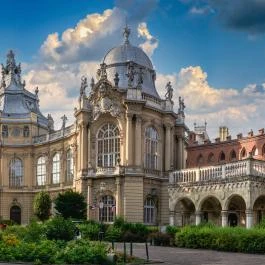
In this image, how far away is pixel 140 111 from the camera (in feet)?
204

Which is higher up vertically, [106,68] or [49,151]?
[106,68]

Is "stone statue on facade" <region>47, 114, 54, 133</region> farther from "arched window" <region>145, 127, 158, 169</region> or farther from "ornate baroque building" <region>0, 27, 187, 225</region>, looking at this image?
"arched window" <region>145, 127, 158, 169</region>

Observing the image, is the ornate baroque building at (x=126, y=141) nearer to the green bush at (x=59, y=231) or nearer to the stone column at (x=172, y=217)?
the stone column at (x=172, y=217)

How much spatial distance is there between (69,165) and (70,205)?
17676 millimetres

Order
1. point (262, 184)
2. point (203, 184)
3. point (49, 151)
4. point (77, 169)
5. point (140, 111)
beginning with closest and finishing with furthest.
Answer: point (262, 184), point (203, 184), point (140, 111), point (77, 169), point (49, 151)

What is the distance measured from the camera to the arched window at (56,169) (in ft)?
261

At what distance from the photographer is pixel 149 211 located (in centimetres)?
6297

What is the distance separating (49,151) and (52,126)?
29.7ft

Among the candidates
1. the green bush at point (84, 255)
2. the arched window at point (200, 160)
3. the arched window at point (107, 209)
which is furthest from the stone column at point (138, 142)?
the green bush at point (84, 255)

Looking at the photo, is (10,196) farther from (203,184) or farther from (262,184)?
(262,184)

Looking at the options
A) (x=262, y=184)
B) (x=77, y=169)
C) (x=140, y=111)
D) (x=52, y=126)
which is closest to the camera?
(x=262, y=184)

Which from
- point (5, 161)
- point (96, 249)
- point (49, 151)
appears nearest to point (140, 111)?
point (49, 151)

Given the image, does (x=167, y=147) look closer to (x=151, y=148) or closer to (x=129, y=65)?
(x=151, y=148)

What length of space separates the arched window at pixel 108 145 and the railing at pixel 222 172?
6971mm
